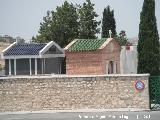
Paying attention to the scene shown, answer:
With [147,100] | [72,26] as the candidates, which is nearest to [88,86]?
[147,100]

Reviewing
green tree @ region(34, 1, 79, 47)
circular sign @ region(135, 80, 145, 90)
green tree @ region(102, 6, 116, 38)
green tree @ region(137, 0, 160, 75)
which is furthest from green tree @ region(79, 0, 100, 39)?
circular sign @ region(135, 80, 145, 90)

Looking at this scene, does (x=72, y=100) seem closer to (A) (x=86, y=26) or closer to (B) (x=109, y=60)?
(B) (x=109, y=60)

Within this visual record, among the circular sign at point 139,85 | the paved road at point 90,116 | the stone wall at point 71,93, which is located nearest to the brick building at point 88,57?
the stone wall at point 71,93

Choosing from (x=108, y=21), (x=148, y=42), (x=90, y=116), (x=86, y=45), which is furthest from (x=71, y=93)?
(x=108, y=21)

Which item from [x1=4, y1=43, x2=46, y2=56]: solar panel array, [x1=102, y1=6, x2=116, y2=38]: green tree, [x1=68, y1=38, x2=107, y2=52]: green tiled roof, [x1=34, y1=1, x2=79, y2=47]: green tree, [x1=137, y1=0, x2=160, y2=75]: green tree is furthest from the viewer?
[x1=102, y1=6, x2=116, y2=38]: green tree

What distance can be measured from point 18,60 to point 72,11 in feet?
42.6

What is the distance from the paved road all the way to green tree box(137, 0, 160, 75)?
5997 millimetres

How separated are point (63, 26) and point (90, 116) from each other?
81.5 ft

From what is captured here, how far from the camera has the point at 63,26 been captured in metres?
43.1

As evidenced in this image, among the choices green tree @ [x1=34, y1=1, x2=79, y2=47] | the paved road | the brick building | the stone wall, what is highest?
green tree @ [x1=34, y1=1, x2=79, y2=47]

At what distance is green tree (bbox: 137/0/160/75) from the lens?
25781mm

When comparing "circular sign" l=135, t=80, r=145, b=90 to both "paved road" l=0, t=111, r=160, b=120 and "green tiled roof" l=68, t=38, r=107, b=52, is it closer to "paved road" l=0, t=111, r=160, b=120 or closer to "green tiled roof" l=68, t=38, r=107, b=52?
"paved road" l=0, t=111, r=160, b=120

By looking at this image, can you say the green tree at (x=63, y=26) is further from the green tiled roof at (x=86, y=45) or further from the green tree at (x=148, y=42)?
the green tree at (x=148, y=42)

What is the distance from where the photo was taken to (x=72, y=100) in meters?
21.2
